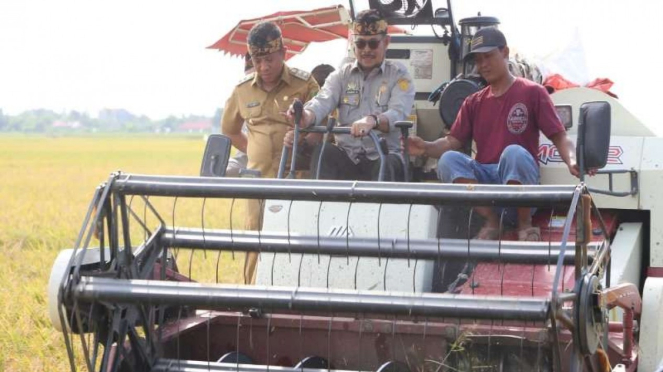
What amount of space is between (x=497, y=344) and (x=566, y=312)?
2.39ft

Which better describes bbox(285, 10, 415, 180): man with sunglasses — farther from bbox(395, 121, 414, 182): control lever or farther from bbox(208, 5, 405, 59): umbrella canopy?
bbox(208, 5, 405, 59): umbrella canopy

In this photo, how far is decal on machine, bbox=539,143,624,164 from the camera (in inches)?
251

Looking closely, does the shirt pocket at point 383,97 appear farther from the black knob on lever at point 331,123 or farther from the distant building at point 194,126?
the distant building at point 194,126

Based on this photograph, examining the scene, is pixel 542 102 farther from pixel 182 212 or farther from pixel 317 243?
pixel 182 212

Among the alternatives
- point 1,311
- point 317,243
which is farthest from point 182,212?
point 317,243

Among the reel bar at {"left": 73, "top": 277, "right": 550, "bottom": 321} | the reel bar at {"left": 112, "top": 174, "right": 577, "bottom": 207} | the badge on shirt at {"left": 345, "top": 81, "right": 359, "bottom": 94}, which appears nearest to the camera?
the reel bar at {"left": 73, "top": 277, "right": 550, "bottom": 321}

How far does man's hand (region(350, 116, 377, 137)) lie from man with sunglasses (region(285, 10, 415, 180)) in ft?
0.50

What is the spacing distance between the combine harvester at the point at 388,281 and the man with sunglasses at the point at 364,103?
0.40m

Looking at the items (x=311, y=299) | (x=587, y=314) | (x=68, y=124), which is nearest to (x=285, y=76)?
(x=311, y=299)

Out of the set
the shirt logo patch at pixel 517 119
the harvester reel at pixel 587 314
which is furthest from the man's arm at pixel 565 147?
the harvester reel at pixel 587 314

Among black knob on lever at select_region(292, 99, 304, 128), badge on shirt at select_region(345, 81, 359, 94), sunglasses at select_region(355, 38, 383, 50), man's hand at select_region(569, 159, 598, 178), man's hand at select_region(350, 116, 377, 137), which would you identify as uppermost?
sunglasses at select_region(355, 38, 383, 50)

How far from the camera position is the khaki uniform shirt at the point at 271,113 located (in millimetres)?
7340

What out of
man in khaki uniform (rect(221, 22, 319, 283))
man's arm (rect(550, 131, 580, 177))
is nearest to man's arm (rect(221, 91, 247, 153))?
man in khaki uniform (rect(221, 22, 319, 283))

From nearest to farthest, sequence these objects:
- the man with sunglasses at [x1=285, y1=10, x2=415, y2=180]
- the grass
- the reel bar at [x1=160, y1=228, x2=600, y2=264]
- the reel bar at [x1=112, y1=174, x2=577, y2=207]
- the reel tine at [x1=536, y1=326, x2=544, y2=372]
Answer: the reel bar at [x1=112, y1=174, x2=577, y2=207] → the reel tine at [x1=536, y1=326, x2=544, y2=372] → the reel bar at [x1=160, y1=228, x2=600, y2=264] → the man with sunglasses at [x1=285, y1=10, x2=415, y2=180] → the grass
